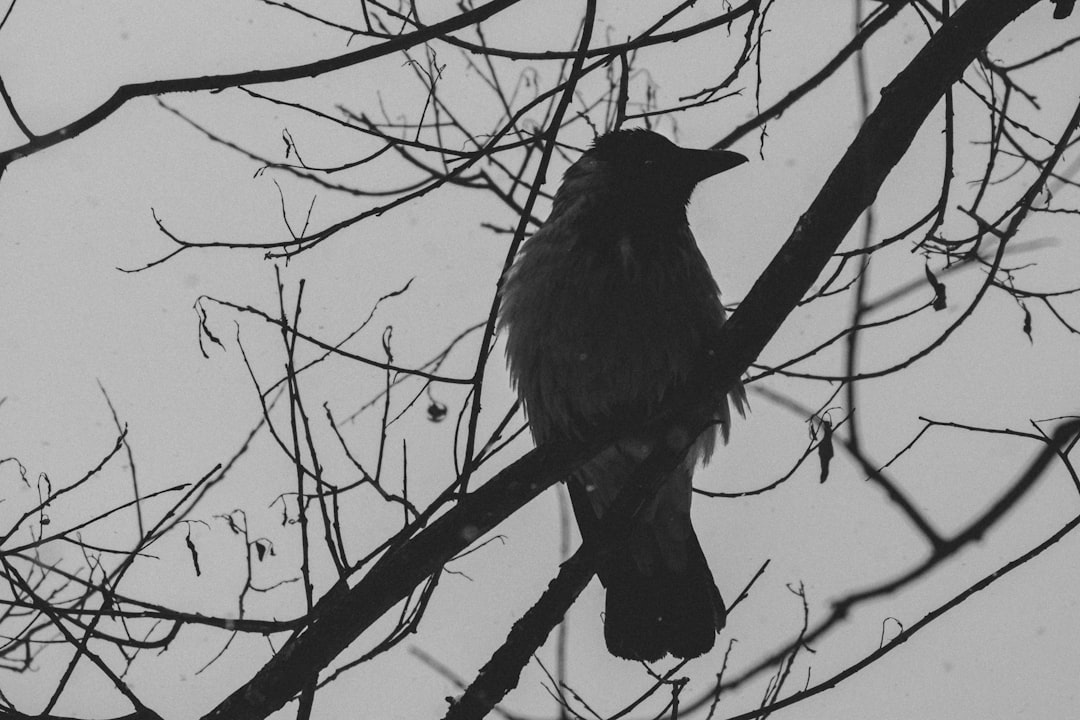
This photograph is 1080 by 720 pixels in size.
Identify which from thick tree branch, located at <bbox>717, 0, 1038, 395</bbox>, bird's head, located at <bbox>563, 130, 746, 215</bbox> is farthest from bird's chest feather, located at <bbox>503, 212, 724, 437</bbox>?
thick tree branch, located at <bbox>717, 0, 1038, 395</bbox>

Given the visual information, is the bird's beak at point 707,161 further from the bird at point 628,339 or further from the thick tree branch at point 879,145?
the thick tree branch at point 879,145

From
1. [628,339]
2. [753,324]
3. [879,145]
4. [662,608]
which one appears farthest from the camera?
[662,608]

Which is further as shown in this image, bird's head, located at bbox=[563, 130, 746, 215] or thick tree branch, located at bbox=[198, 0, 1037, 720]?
bird's head, located at bbox=[563, 130, 746, 215]

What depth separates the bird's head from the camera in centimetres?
383

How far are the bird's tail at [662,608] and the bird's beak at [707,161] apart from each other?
140cm

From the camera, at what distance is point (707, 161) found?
386 cm

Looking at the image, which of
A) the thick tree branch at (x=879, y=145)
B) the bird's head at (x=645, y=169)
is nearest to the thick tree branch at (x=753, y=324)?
A: the thick tree branch at (x=879, y=145)

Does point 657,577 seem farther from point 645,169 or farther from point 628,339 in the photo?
point 645,169

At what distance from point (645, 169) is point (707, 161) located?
0.79 feet

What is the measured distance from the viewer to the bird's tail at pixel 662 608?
376 cm

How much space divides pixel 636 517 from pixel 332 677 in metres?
1.00

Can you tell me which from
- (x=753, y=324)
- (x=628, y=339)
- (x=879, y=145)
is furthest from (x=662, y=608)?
(x=879, y=145)

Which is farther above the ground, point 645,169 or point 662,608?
point 645,169

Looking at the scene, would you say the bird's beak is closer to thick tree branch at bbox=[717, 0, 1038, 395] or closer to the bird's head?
the bird's head
